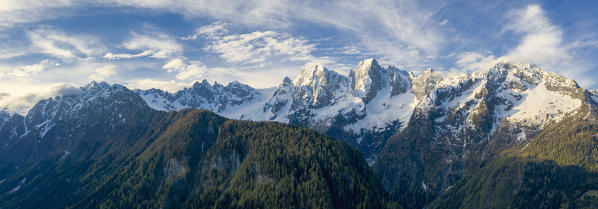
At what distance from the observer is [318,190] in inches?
6811

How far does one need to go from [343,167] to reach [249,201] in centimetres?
5067

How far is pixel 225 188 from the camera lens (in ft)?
648

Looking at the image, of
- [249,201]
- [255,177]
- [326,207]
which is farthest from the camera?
[255,177]

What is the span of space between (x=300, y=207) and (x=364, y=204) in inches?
1166

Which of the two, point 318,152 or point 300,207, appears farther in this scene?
point 318,152

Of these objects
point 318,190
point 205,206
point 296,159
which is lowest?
point 205,206

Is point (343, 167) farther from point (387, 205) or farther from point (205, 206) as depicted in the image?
point (205, 206)

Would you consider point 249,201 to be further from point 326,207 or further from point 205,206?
point 326,207

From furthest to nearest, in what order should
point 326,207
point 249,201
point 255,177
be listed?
→ point 255,177 → point 249,201 → point 326,207

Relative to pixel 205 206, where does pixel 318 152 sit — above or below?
above

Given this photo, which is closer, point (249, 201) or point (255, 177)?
point (249, 201)

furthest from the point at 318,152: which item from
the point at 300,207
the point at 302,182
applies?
the point at 300,207

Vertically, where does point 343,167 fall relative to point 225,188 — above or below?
above

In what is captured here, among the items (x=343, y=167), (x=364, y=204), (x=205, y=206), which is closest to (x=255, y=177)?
(x=205, y=206)
